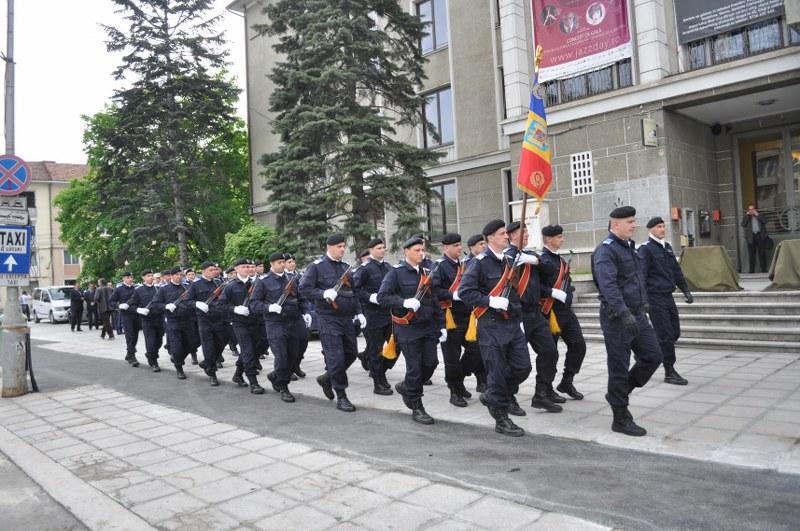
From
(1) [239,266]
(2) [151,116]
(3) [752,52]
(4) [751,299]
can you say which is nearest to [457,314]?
(1) [239,266]

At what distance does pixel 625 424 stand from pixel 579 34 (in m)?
13.2

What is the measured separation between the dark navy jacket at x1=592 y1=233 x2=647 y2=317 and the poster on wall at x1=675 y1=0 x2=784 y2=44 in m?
10.8

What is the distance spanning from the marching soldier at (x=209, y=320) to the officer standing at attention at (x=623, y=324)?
20.1 feet

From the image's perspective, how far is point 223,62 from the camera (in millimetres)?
27000

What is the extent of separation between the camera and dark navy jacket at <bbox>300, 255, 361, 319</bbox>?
759 centimetres

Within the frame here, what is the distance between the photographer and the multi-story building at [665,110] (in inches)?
546

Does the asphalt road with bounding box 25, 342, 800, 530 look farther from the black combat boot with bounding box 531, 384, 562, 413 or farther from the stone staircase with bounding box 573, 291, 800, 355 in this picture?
the stone staircase with bounding box 573, 291, 800, 355

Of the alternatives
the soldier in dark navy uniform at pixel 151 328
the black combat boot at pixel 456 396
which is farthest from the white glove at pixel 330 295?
the soldier in dark navy uniform at pixel 151 328

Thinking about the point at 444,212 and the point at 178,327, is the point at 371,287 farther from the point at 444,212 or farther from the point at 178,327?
the point at 444,212

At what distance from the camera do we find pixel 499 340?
19.2 ft

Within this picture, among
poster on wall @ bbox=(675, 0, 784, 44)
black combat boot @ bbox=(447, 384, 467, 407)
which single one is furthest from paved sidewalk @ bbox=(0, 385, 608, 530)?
poster on wall @ bbox=(675, 0, 784, 44)

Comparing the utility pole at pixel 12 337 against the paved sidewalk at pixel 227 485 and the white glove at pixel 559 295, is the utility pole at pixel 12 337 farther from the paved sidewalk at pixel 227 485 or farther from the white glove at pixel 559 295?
the white glove at pixel 559 295

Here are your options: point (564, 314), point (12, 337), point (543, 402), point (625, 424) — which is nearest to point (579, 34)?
point (564, 314)

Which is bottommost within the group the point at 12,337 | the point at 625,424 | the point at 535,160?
the point at 625,424
